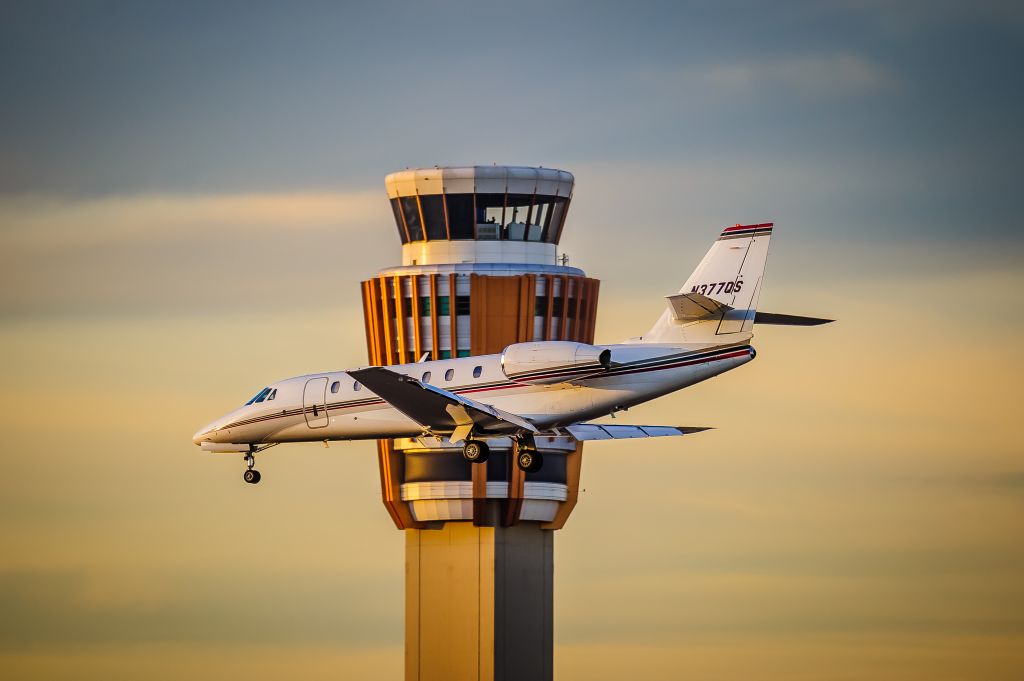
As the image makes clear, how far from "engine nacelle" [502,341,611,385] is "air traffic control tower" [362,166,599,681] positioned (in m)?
29.6

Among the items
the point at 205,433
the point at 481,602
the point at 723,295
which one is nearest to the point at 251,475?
the point at 205,433

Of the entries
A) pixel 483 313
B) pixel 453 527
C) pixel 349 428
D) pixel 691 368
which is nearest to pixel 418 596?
pixel 453 527

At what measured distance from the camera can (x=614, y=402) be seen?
72.6 m

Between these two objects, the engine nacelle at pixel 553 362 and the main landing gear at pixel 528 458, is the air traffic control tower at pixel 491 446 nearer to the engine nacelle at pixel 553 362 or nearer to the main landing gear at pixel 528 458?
the main landing gear at pixel 528 458

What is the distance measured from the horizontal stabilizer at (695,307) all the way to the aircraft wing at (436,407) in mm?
5500

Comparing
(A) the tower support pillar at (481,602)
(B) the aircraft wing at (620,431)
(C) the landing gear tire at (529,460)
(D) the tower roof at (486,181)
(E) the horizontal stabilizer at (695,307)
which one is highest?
(D) the tower roof at (486,181)

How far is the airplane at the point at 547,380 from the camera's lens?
232 ft

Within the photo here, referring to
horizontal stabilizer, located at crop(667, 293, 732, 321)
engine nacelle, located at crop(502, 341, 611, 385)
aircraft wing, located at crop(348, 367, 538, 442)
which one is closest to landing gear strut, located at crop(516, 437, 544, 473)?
aircraft wing, located at crop(348, 367, 538, 442)

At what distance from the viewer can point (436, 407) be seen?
72.9 m

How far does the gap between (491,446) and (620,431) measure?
22398 mm

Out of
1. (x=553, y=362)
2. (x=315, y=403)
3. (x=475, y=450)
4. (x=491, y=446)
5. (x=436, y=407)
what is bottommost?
(x=475, y=450)

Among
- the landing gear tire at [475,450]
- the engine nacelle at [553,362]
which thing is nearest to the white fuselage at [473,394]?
the engine nacelle at [553,362]

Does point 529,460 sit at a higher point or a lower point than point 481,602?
higher

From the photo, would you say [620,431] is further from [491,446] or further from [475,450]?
[491,446]
